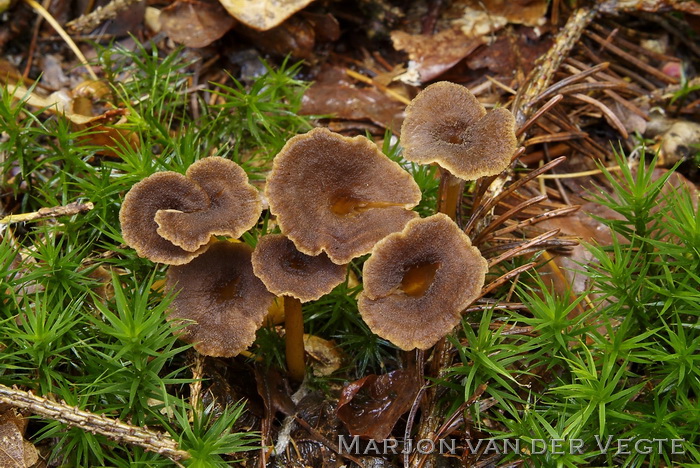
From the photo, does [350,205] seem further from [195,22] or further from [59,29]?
[59,29]

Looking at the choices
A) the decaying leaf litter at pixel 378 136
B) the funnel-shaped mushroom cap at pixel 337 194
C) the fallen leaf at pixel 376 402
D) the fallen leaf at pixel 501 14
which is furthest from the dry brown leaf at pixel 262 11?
the fallen leaf at pixel 376 402

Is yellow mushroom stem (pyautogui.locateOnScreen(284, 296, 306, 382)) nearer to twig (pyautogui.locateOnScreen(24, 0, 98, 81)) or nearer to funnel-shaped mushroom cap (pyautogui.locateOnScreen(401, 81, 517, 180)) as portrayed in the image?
funnel-shaped mushroom cap (pyautogui.locateOnScreen(401, 81, 517, 180))

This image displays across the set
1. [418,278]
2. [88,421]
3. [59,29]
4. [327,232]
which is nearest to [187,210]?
[327,232]

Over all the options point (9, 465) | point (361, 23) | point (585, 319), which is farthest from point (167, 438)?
point (361, 23)

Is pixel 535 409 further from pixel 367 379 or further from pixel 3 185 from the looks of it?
pixel 3 185

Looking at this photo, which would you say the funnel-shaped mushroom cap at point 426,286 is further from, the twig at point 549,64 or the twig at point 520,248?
the twig at point 549,64

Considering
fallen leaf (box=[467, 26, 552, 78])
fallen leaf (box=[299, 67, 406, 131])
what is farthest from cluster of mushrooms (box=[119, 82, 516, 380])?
fallen leaf (box=[467, 26, 552, 78])
